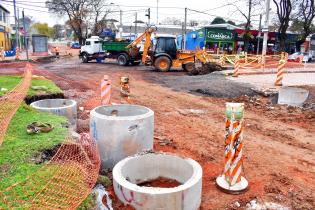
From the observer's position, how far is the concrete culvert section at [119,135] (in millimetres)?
5250

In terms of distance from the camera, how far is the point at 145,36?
2288cm

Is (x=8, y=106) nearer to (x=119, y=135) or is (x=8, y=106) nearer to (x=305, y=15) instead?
(x=119, y=135)

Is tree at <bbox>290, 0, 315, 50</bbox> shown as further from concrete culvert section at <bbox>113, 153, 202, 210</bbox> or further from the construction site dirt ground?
concrete culvert section at <bbox>113, 153, 202, 210</bbox>

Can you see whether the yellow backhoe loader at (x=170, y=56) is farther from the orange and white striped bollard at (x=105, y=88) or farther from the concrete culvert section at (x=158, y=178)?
the concrete culvert section at (x=158, y=178)

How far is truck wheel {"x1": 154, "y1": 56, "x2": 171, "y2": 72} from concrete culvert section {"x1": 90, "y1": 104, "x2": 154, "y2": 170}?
53.8 ft

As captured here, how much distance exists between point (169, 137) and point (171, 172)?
100 inches

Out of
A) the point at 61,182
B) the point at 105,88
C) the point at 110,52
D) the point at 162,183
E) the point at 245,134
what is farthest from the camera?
the point at 110,52

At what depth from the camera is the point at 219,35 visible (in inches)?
1681

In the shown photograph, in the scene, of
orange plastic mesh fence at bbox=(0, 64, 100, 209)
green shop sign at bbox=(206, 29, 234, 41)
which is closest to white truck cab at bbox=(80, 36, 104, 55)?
green shop sign at bbox=(206, 29, 234, 41)

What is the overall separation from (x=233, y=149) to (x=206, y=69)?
16443 millimetres

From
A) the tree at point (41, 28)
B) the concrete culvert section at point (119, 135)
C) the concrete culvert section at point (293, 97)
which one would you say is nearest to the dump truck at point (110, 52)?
the concrete culvert section at point (293, 97)

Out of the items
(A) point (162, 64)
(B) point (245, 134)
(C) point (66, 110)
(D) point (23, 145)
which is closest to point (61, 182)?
(D) point (23, 145)

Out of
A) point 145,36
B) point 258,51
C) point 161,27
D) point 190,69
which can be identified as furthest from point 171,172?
point 161,27

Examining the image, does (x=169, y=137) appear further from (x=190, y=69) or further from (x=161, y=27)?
(x=161, y=27)
